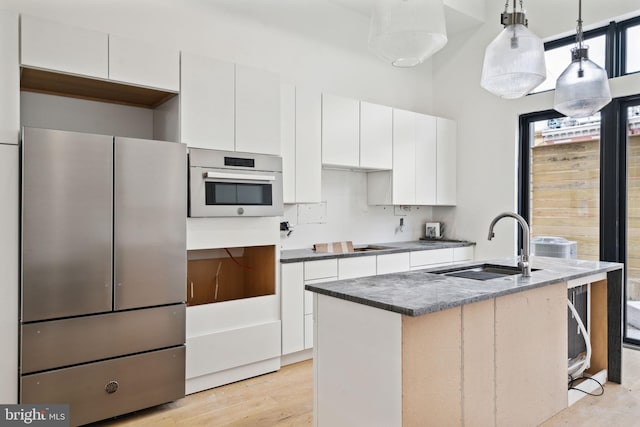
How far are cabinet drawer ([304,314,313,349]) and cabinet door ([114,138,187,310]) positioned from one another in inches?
43.1

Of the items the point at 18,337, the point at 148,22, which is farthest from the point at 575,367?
the point at 148,22

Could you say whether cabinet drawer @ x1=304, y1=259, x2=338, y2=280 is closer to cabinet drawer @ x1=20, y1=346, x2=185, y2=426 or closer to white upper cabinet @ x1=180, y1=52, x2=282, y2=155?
white upper cabinet @ x1=180, y1=52, x2=282, y2=155

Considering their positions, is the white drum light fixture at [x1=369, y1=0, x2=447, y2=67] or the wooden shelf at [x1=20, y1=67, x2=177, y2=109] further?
the wooden shelf at [x1=20, y1=67, x2=177, y2=109]

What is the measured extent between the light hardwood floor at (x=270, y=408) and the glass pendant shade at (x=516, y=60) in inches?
73.1

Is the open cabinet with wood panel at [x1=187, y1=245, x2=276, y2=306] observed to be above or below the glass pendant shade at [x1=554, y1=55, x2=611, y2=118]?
below

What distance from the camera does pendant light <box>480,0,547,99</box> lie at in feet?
6.40

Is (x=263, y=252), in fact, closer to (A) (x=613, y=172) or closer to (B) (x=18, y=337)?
(B) (x=18, y=337)

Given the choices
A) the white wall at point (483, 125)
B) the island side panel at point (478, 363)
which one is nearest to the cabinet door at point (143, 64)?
the island side panel at point (478, 363)

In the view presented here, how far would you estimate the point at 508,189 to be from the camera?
4.61m

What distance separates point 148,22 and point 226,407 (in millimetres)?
2825

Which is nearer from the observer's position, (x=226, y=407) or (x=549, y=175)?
(x=226, y=407)

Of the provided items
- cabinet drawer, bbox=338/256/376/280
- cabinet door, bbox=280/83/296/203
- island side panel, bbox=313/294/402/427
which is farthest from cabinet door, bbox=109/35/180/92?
cabinet drawer, bbox=338/256/376/280

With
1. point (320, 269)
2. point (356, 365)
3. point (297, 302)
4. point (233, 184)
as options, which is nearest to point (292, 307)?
point (297, 302)

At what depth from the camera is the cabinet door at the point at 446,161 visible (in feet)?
15.9
